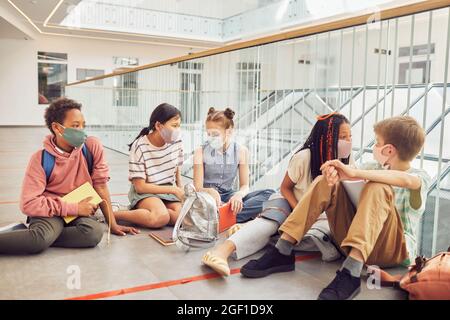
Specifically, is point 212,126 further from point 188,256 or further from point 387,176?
point 387,176

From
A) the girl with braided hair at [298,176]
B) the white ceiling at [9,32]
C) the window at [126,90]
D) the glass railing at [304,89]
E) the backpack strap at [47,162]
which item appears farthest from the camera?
the white ceiling at [9,32]

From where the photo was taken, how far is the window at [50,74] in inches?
558

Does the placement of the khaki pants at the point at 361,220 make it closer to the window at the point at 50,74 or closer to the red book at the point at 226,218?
the red book at the point at 226,218

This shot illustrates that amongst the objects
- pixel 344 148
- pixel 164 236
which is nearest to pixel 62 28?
pixel 164 236

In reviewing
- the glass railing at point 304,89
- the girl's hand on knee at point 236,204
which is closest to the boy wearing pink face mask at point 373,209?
the glass railing at point 304,89

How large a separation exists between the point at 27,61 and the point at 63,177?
13.2m

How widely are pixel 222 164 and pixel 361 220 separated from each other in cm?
121

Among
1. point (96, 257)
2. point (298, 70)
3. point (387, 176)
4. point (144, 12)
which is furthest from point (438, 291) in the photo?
point (144, 12)

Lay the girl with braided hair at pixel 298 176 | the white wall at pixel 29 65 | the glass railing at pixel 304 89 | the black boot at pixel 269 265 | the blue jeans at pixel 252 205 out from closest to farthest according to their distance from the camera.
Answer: the black boot at pixel 269 265 → the girl with braided hair at pixel 298 176 → the glass railing at pixel 304 89 → the blue jeans at pixel 252 205 → the white wall at pixel 29 65

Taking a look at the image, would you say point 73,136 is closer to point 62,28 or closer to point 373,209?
point 373,209

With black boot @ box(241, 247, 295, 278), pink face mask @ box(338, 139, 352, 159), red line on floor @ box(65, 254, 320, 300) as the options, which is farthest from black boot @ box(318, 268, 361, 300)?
pink face mask @ box(338, 139, 352, 159)

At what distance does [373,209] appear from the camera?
1713 millimetres

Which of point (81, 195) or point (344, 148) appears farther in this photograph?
point (81, 195)

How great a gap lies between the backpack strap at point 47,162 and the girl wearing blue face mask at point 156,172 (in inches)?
22.3
